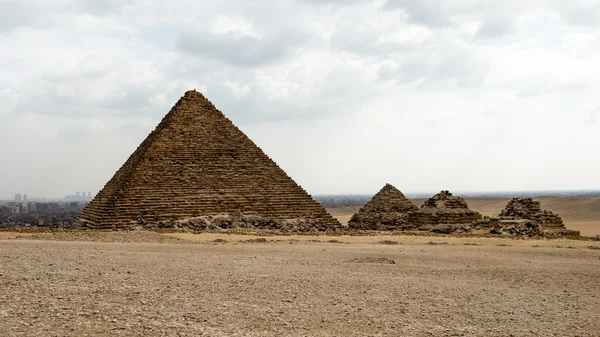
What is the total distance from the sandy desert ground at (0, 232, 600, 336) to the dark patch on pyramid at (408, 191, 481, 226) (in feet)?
63.1

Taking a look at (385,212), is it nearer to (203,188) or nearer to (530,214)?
(530,214)

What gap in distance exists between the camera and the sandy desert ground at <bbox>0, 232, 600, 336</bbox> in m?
6.59

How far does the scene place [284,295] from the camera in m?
8.53

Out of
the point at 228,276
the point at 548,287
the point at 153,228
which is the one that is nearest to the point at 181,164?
the point at 153,228

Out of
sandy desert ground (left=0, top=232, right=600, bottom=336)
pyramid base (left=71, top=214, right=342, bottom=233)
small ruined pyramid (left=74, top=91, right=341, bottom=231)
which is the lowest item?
sandy desert ground (left=0, top=232, right=600, bottom=336)

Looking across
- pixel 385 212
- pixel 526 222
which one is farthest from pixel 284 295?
pixel 385 212

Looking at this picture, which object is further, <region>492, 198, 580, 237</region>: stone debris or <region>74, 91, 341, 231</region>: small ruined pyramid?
<region>492, 198, 580, 237</region>: stone debris

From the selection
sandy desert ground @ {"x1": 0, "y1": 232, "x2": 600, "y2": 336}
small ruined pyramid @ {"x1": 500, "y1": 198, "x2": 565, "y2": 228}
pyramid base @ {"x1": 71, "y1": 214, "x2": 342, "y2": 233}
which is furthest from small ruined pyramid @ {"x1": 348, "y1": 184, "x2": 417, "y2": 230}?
sandy desert ground @ {"x1": 0, "y1": 232, "x2": 600, "y2": 336}

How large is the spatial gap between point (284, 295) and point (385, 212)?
30.3m

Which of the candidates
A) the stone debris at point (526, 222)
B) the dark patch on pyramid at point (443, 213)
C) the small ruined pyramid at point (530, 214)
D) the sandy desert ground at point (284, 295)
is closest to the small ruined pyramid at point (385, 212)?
the dark patch on pyramid at point (443, 213)

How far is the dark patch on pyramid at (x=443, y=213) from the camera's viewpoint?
33438 millimetres

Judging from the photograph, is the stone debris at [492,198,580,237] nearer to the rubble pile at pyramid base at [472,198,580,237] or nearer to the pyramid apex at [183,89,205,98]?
the rubble pile at pyramid base at [472,198,580,237]

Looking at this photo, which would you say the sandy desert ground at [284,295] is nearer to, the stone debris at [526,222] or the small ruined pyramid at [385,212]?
the stone debris at [526,222]

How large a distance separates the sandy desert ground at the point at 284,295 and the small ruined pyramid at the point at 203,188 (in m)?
12.4
